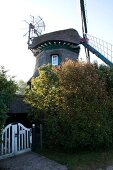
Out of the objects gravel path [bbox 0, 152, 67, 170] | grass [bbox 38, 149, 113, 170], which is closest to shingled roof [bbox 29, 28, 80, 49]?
grass [bbox 38, 149, 113, 170]

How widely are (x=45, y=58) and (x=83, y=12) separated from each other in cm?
794

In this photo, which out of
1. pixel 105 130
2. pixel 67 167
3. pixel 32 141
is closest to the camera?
pixel 67 167

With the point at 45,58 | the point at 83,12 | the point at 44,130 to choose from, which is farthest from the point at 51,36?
the point at 44,130

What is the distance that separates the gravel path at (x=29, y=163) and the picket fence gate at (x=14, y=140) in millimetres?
457

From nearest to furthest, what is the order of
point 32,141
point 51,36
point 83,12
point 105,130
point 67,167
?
point 67,167 < point 105,130 < point 32,141 < point 51,36 < point 83,12

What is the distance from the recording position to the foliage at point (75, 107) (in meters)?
12.8

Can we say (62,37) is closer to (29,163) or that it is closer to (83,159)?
(83,159)

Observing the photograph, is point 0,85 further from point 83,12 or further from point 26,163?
point 83,12

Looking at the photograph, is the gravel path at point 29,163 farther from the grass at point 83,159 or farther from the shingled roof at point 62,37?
the shingled roof at point 62,37

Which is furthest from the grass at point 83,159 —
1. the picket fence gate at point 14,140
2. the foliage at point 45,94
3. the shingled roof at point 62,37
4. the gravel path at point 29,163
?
the shingled roof at point 62,37

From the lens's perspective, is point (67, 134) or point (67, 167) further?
point (67, 134)

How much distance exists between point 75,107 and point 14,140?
3.52 metres

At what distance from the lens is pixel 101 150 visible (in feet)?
45.1

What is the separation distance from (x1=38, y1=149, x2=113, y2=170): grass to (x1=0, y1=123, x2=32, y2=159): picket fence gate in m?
1.04
